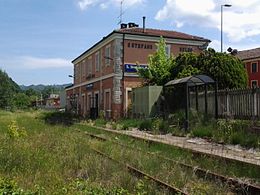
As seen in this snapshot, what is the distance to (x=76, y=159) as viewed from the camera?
11.5m

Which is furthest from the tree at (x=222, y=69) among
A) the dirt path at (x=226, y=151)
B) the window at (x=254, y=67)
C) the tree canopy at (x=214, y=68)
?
the window at (x=254, y=67)

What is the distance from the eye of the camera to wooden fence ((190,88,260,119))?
18561 mm

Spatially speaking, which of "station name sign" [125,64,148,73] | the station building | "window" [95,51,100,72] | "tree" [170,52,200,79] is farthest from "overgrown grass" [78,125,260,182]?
"window" [95,51,100,72]

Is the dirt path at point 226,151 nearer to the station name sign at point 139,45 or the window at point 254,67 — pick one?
the station name sign at point 139,45

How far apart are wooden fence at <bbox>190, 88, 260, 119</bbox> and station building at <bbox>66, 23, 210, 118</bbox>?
14614mm

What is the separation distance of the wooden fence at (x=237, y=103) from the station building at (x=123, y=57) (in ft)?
47.9

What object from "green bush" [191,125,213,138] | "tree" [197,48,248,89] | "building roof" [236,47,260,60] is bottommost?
"green bush" [191,125,213,138]

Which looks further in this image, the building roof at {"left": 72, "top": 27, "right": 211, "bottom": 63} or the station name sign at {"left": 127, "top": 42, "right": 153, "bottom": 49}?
the building roof at {"left": 72, "top": 27, "right": 211, "bottom": 63}

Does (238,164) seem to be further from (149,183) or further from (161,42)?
(161,42)

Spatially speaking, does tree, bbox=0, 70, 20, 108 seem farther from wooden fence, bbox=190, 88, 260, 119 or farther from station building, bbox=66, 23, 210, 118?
wooden fence, bbox=190, 88, 260, 119

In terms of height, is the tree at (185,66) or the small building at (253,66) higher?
the small building at (253,66)

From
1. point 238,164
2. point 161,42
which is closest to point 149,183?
point 238,164

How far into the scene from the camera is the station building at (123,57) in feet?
120

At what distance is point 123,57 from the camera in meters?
36.7
